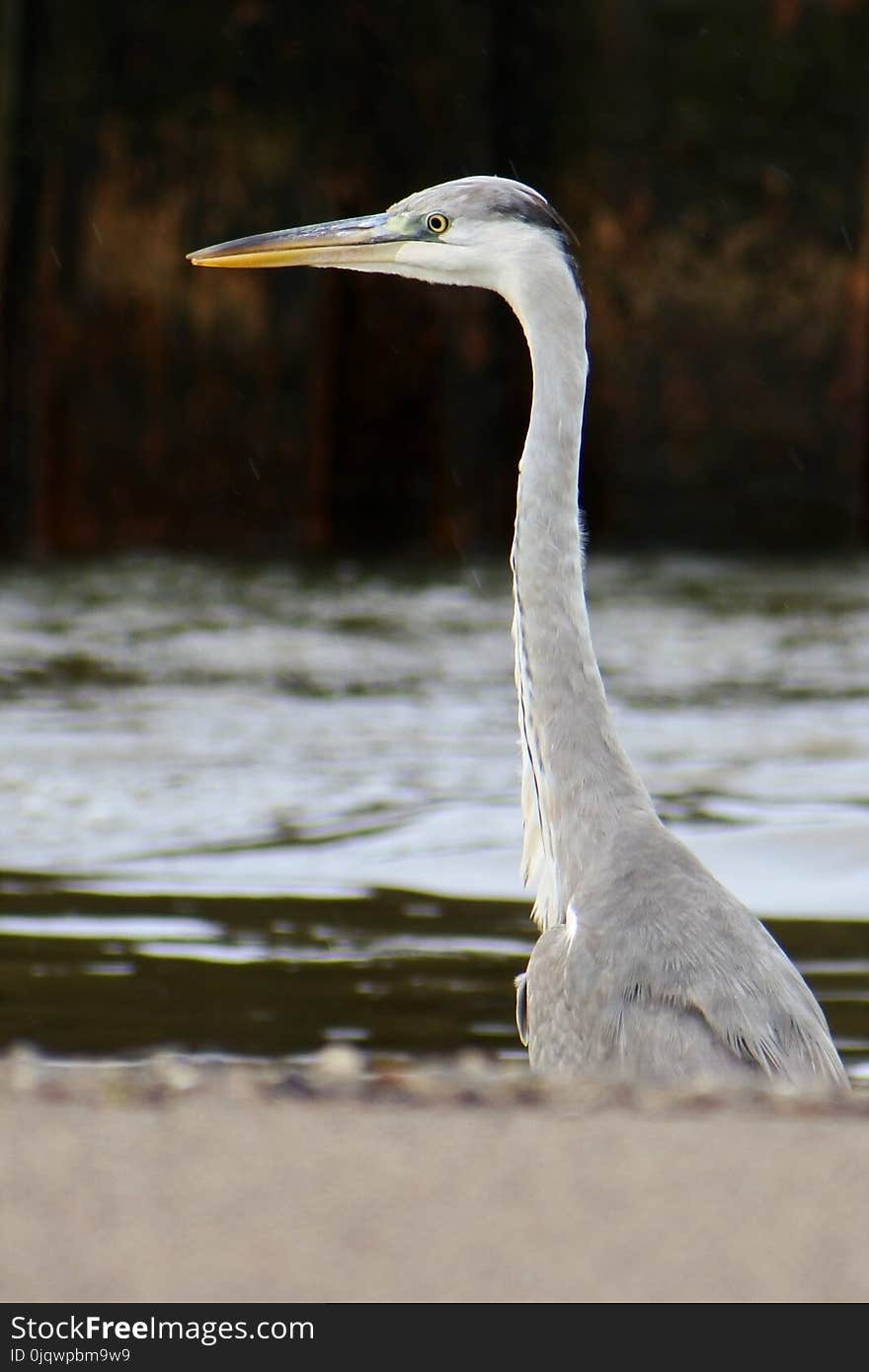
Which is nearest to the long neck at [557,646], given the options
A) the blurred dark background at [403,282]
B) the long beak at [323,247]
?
the long beak at [323,247]

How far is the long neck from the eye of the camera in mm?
4121

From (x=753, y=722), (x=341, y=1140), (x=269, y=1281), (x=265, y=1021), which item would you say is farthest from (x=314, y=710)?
(x=269, y=1281)

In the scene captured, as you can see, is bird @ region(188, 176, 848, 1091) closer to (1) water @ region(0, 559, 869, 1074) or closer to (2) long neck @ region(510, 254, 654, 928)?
(2) long neck @ region(510, 254, 654, 928)

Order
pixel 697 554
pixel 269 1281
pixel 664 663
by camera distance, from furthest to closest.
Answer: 1. pixel 697 554
2. pixel 664 663
3. pixel 269 1281

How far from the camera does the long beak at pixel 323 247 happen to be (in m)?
4.67

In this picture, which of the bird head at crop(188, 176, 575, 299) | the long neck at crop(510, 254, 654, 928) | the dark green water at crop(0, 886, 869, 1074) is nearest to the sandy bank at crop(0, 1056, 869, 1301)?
the long neck at crop(510, 254, 654, 928)

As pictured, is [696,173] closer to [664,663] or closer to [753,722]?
[664,663]

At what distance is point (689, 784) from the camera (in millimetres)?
7500

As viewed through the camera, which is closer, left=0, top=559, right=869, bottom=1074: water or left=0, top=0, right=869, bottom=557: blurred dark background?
left=0, top=559, right=869, bottom=1074: water

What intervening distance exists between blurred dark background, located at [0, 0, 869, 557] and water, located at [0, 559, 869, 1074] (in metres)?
0.54

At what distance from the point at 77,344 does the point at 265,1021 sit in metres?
7.57

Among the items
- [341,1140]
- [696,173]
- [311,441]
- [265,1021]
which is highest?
[696,173]

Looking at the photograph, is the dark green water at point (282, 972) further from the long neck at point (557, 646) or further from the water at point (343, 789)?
the long neck at point (557, 646)

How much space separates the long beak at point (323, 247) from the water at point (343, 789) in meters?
1.62
